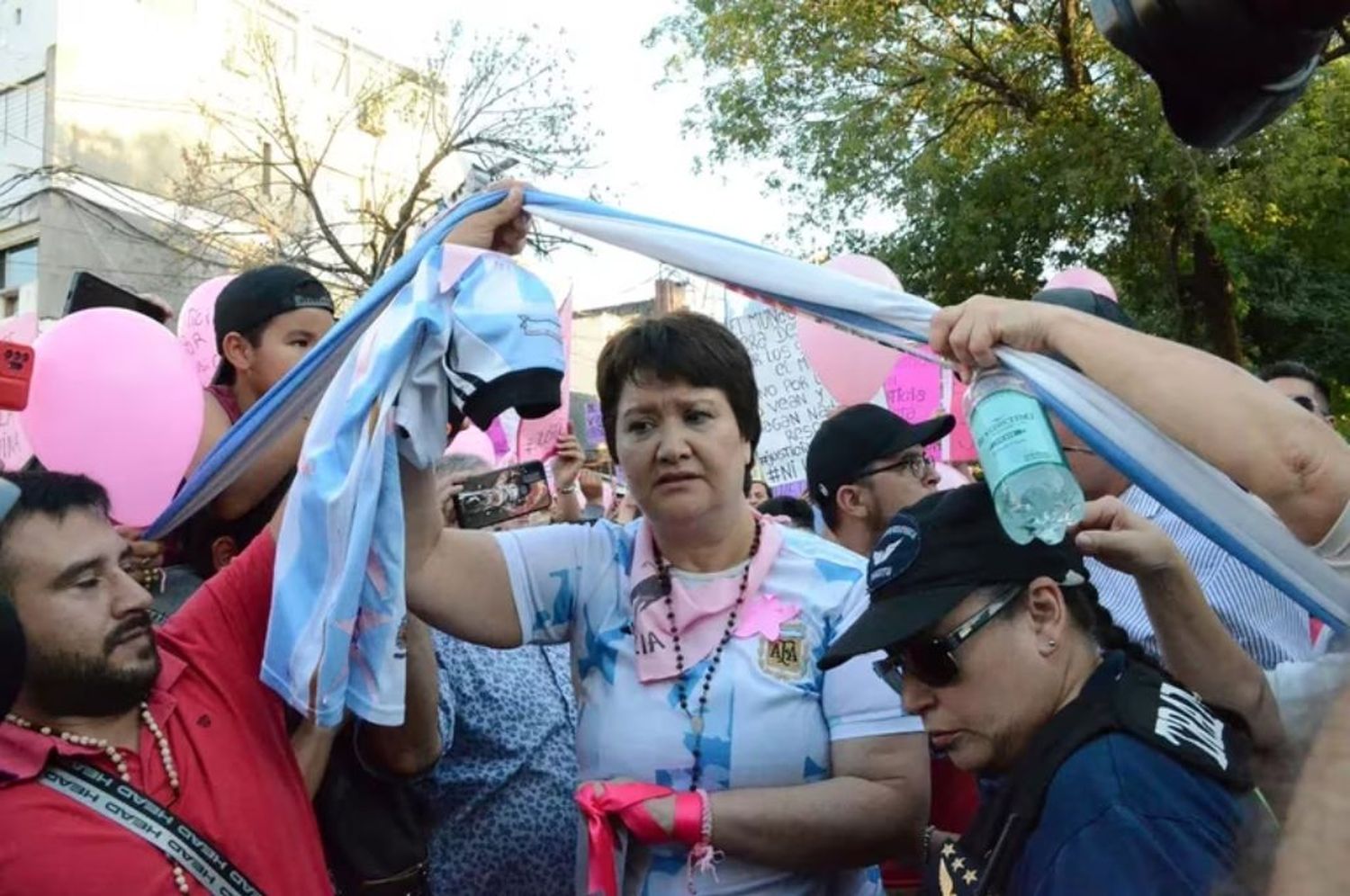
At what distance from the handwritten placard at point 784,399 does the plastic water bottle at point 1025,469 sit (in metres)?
3.57

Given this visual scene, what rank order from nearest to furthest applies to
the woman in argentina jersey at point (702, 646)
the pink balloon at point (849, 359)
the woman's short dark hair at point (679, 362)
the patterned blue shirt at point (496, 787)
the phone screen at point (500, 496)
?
1. the woman in argentina jersey at point (702, 646)
2. the woman's short dark hair at point (679, 362)
3. the patterned blue shirt at point (496, 787)
4. the phone screen at point (500, 496)
5. the pink balloon at point (849, 359)

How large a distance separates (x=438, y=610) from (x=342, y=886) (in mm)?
621

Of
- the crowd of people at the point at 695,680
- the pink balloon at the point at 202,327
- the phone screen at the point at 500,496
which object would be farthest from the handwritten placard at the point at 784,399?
the crowd of people at the point at 695,680

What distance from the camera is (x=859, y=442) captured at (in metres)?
3.69

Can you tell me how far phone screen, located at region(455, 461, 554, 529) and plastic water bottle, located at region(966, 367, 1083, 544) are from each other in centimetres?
149

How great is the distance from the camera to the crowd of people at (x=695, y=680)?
1.49 meters

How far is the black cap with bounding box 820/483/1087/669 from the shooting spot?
5.61ft

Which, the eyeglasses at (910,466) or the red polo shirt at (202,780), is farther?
the eyeglasses at (910,466)

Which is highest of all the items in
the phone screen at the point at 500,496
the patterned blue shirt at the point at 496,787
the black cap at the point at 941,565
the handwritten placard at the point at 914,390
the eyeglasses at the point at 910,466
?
the handwritten placard at the point at 914,390

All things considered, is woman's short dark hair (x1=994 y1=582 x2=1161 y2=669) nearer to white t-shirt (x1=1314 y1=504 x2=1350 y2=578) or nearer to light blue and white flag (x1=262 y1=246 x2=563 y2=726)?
white t-shirt (x1=1314 y1=504 x2=1350 y2=578)

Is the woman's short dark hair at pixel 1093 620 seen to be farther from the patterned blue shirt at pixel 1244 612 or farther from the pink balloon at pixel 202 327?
the pink balloon at pixel 202 327

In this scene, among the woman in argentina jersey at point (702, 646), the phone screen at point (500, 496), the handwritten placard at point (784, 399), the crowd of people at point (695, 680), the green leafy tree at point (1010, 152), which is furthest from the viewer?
the green leafy tree at point (1010, 152)

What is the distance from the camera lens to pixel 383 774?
2.32m

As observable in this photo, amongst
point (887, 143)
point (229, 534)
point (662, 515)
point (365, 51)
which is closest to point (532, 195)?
point (662, 515)
